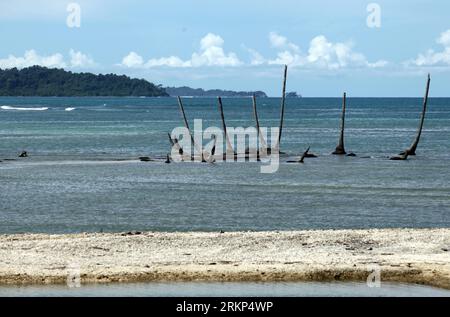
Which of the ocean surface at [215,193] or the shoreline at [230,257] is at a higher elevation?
the shoreline at [230,257]

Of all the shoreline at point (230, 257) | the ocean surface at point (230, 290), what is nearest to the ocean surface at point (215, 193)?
the shoreline at point (230, 257)

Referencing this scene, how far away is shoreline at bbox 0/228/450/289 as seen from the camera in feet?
56.3

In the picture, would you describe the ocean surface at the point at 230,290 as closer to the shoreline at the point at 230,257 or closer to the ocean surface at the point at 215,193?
the shoreline at the point at 230,257

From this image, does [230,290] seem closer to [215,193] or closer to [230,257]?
[230,257]

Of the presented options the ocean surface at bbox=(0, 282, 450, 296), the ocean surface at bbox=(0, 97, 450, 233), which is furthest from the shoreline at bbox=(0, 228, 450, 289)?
the ocean surface at bbox=(0, 97, 450, 233)

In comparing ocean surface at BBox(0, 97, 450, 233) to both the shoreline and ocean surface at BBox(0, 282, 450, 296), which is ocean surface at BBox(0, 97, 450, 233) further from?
ocean surface at BBox(0, 282, 450, 296)

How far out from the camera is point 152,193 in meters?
37.2

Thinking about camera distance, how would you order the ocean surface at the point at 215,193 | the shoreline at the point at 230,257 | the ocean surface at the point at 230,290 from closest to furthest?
the ocean surface at the point at 230,290
the shoreline at the point at 230,257
the ocean surface at the point at 215,193

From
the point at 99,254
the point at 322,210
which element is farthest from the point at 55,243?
the point at 322,210

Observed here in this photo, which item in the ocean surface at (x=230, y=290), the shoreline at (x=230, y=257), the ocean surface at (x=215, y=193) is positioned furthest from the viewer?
the ocean surface at (x=215, y=193)

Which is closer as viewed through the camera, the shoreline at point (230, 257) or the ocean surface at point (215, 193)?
the shoreline at point (230, 257)

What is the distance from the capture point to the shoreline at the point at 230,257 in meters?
17.2

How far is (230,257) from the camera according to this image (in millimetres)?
19062
